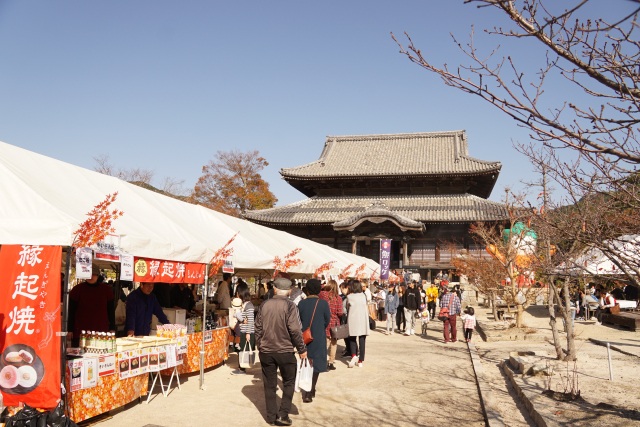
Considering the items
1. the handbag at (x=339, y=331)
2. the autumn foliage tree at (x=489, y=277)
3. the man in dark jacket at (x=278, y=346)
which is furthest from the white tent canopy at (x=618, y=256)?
the autumn foliage tree at (x=489, y=277)

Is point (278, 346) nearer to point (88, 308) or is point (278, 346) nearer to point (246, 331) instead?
point (88, 308)

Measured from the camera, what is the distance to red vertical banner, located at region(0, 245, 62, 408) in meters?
5.14

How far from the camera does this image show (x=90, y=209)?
6.37 metres

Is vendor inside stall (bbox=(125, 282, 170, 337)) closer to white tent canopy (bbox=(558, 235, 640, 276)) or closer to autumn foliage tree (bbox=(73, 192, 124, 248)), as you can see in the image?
autumn foliage tree (bbox=(73, 192, 124, 248))

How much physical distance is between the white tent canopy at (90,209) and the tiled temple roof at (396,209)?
856 inches

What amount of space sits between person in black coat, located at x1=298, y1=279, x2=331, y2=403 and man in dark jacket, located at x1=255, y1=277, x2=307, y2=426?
3.78 feet

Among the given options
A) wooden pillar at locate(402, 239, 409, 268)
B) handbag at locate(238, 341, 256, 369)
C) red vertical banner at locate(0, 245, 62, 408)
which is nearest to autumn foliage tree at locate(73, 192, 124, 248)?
red vertical banner at locate(0, 245, 62, 408)

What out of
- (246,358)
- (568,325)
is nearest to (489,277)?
(568,325)

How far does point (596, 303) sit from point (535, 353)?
11877mm

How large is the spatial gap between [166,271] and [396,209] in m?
27.7

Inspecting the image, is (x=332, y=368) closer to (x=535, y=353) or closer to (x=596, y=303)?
(x=535, y=353)

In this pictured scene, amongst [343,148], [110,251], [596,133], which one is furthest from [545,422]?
[343,148]

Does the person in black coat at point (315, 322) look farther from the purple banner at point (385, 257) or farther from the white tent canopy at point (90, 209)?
the purple banner at point (385, 257)

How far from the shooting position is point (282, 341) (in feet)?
20.7
